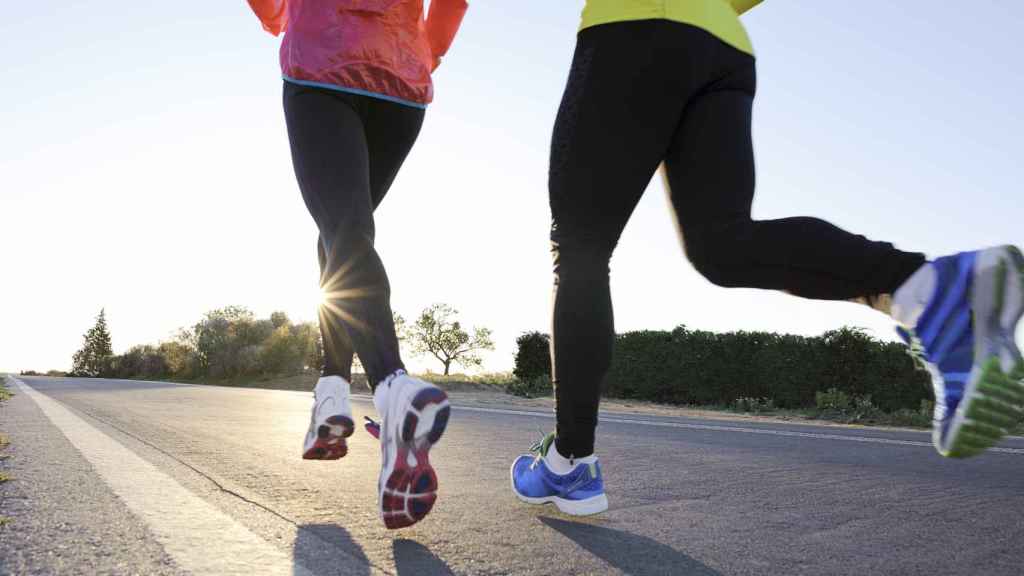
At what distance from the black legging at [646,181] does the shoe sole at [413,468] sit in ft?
1.70

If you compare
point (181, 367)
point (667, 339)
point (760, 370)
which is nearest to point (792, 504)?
point (760, 370)

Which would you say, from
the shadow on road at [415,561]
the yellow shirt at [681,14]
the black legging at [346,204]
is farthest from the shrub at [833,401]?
the shadow on road at [415,561]

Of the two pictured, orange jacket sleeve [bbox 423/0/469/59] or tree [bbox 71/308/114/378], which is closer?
orange jacket sleeve [bbox 423/0/469/59]

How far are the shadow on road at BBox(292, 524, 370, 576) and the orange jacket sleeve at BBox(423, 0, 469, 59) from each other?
1762mm

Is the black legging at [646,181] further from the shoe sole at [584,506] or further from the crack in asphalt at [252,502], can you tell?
the crack in asphalt at [252,502]

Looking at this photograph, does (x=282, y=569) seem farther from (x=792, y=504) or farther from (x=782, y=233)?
(x=792, y=504)

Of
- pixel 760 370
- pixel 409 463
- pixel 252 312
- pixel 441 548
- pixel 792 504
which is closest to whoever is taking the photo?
pixel 441 548

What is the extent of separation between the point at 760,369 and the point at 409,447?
19.9 m

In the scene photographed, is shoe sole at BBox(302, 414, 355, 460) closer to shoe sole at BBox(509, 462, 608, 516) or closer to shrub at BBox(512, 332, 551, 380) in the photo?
shoe sole at BBox(509, 462, 608, 516)

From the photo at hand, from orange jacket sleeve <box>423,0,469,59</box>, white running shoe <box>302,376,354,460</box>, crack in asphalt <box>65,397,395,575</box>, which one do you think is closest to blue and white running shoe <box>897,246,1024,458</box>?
crack in asphalt <box>65,397,395,575</box>

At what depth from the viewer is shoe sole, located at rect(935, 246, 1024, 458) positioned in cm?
167

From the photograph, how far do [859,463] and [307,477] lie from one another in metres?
2.67

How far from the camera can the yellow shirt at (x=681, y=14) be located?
210cm

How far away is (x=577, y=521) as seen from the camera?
2.13 meters
